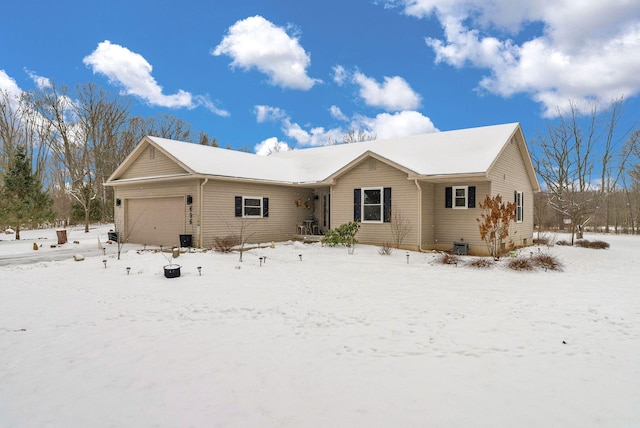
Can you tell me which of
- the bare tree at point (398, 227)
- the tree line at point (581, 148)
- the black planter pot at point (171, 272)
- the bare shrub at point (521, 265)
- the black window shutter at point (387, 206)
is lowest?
the bare shrub at point (521, 265)

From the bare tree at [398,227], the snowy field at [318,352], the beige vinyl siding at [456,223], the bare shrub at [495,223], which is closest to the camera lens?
the snowy field at [318,352]

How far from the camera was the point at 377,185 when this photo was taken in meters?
14.9

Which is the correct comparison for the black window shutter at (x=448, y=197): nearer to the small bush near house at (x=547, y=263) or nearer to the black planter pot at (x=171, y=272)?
the small bush near house at (x=547, y=263)

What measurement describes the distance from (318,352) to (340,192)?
1163 cm

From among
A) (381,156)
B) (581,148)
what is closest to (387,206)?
(381,156)

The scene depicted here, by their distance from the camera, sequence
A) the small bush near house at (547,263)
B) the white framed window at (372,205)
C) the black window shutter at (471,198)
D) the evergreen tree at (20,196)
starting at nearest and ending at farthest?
the small bush near house at (547,263)
the black window shutter at (471,198)
the white framed window at (372,205)
the evergreen tree at (20,196)

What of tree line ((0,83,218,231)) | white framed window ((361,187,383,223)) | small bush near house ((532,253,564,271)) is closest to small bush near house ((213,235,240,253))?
white framed window ((361,187,383,223))

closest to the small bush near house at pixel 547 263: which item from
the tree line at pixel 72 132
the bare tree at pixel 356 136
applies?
the tree line at pixel 72 132

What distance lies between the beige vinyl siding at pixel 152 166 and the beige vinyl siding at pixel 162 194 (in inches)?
17.7

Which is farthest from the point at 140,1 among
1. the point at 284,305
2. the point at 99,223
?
the point at 99,223

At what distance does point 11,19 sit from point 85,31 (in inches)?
125

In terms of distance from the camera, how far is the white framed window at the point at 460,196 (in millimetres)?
14039

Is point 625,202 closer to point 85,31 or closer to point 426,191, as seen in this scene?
point 426,191

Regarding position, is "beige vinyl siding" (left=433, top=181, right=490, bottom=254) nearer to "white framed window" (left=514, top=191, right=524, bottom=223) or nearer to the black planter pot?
"white framed window" (left=514, top=191, right=524, bottom=223)
